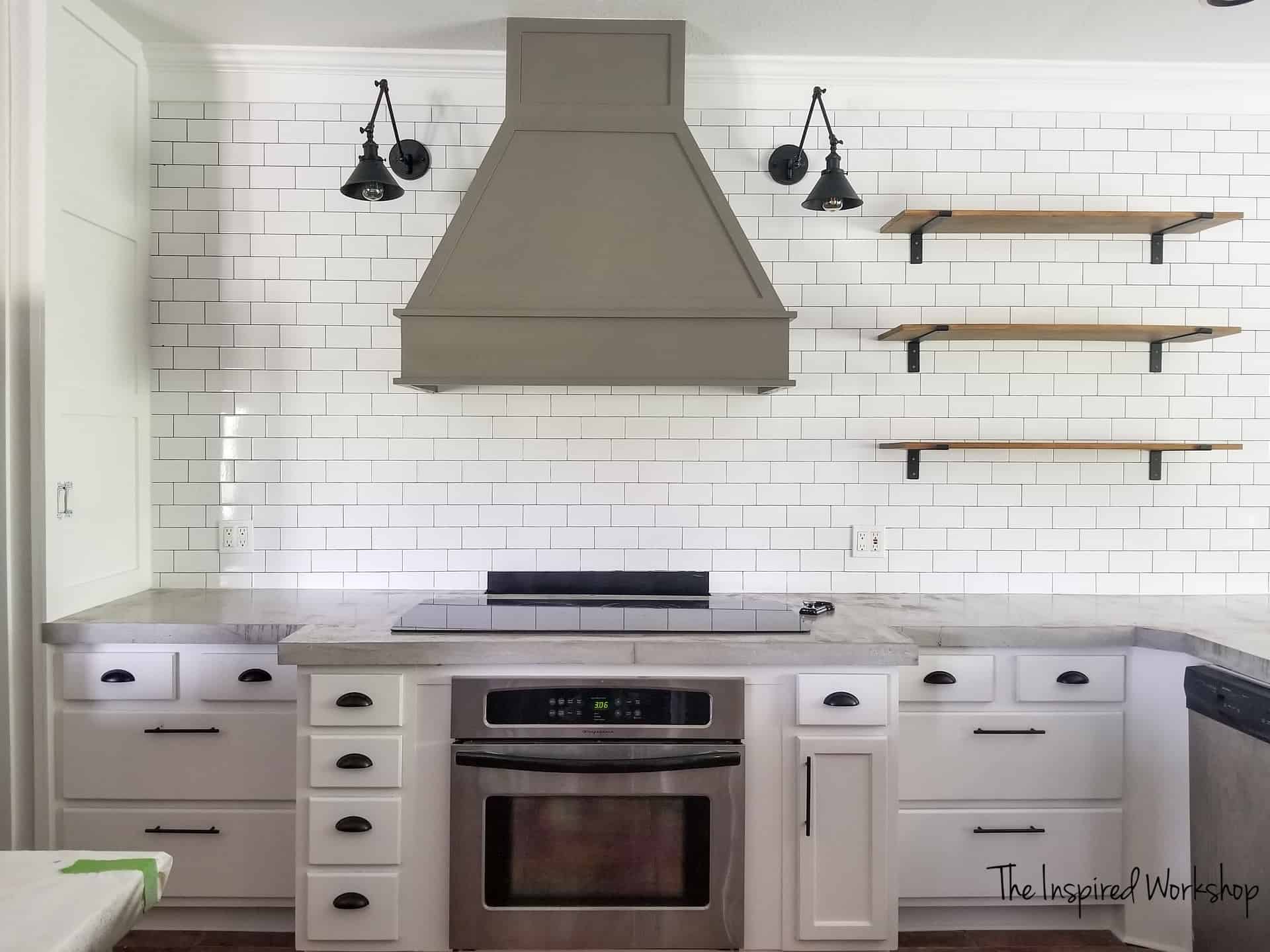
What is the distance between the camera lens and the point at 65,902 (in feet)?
3.29

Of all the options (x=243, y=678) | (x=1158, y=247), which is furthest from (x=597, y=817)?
(x=1158, y=247)

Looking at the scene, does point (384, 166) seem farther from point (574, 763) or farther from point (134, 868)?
point (134, 868)

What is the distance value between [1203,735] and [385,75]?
3225 mm

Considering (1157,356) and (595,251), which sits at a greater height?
(595,251)

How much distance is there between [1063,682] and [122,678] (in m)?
2.68

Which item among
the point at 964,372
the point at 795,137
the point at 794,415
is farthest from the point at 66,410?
the point at 964,372

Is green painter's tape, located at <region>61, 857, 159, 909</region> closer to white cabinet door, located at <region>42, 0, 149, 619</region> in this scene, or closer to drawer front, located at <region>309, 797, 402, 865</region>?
drawer front, located at <region>309, 797, 402, 865</region>

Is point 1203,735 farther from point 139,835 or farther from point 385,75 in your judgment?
point 385,75

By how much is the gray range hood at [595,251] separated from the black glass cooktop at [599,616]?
68cm

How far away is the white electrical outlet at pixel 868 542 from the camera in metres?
3.06

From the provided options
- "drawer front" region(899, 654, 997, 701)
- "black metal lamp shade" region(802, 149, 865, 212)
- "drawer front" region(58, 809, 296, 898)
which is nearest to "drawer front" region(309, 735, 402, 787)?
"drawer front" region(58, 809, 296, 898)

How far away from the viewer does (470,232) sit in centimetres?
254

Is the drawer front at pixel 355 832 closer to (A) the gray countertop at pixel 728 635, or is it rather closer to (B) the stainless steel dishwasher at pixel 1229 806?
(A) the gray countertop at pixel 728 635

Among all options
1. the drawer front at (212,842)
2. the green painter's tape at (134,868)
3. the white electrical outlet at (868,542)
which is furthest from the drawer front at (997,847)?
the green painter's tape at (134,868)
